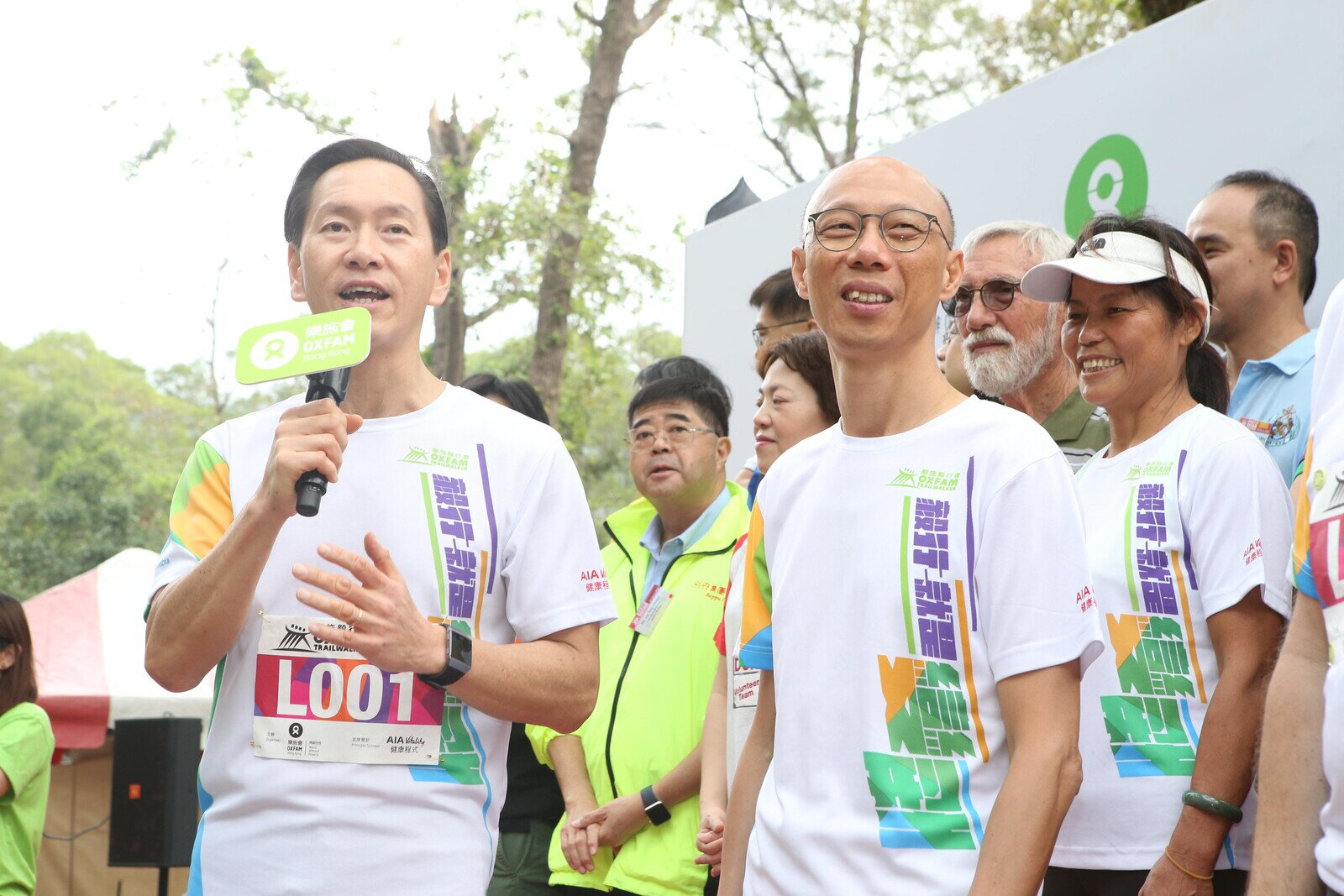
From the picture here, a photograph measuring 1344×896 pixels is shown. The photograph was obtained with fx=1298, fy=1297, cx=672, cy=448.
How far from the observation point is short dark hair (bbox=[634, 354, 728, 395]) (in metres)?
4.30

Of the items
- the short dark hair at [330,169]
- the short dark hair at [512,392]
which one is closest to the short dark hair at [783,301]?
the short dark hair at [512,392]

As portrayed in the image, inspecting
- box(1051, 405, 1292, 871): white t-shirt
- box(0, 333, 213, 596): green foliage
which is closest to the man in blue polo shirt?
box(1051, 405, 1292, 871): white t-shirt

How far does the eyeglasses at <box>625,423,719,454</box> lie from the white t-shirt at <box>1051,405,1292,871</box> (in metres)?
1.78

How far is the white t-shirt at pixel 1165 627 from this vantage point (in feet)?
7.62

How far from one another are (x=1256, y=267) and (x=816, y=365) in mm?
1136

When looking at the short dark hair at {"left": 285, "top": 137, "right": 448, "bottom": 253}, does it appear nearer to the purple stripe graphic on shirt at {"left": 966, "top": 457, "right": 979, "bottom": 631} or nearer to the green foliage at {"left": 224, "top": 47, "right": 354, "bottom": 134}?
the purple stripe graphic on shirt at {"left": 966, "top": 457, "right": 979, "bottom": 631}

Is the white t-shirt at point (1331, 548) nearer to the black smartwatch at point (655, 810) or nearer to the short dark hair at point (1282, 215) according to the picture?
the short dark hair at point (1282, 215)

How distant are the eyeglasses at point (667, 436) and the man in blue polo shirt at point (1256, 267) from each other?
1.56 m

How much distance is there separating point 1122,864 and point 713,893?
1310mm

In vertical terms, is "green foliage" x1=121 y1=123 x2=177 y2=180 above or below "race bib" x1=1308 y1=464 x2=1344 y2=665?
above

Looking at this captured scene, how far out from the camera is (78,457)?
80.3ft

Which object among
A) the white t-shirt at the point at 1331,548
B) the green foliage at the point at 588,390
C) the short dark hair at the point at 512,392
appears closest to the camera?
the white t-shirt at the point at 1331,548

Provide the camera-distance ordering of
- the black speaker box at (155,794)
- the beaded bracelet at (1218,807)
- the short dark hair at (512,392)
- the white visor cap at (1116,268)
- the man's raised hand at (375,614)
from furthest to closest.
→ the black speaker box at (155,794) < the short dark hair at (512,392) < the white visor cap at (1116,268) < the beaded bracelet at (1218,807) < the man's raised hand at (375,614)

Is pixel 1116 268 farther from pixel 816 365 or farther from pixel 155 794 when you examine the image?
pixel 155 794
